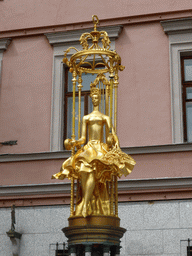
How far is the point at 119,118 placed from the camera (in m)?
11.3

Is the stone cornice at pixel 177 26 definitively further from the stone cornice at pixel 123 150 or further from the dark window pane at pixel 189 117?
the stone cornice at pixel 123 150

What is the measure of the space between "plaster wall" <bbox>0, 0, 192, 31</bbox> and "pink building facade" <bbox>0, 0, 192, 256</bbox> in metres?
0.02

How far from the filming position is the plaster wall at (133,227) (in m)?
10.2

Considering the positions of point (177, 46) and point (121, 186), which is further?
point (177, 46)

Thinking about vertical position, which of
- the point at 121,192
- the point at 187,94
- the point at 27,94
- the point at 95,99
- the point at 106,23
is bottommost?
the point at 121,192

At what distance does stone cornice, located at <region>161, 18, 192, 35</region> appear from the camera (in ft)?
37.4

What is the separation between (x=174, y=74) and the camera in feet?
37.0

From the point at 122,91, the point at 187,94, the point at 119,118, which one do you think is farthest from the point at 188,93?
the point at 119,118

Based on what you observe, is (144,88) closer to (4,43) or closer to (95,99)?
(4,43)

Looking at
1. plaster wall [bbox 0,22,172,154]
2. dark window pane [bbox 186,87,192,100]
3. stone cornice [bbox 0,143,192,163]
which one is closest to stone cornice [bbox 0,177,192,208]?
stone cornice [bbox 0,143,192,163]

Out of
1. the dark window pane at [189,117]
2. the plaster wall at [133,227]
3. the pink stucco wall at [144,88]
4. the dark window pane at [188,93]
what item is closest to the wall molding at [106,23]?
the pink stucco wall at [144,88]

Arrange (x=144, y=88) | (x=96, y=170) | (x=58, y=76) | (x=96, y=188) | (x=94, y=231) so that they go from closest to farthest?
(x=94, y=231)
(x=96, y=170)
(x=96, y=188)
(x=144, y=88)
(x=58, y=76)

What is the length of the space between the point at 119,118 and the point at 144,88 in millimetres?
747

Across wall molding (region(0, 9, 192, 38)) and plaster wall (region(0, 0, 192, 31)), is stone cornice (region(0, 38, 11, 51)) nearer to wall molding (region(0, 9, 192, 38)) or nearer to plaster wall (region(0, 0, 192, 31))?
wall molding (region(0, 9, 192, 38))
